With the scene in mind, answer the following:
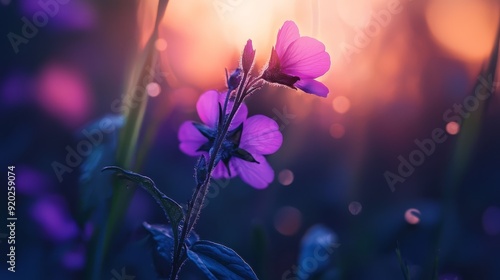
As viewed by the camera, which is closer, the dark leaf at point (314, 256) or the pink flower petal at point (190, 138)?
the pink flower petal at point (190, 138)

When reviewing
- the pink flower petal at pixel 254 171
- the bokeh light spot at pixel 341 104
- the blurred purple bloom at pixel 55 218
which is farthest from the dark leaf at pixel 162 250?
the bokeh light spot at pixel 341 104

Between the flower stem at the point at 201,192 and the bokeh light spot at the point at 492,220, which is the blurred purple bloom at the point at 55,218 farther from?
the bokeh light spot at the point at 492,220

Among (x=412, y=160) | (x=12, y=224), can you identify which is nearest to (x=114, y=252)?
(x=12, y=224)

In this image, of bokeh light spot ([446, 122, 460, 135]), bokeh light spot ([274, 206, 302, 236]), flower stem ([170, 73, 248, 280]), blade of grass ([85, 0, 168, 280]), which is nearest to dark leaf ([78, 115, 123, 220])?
blade of grass ([85, 0, 168, 280])

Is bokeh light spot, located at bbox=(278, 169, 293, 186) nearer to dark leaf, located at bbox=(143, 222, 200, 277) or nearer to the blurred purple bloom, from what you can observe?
the blurred purple bloom

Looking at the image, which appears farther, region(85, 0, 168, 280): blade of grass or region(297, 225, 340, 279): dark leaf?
region(297, 225, 340, 279): dark leaf
